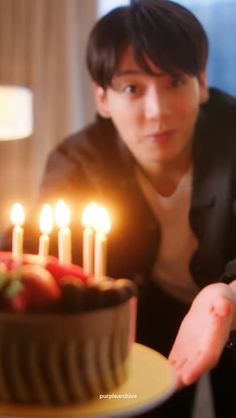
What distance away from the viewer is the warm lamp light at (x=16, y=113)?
104cm

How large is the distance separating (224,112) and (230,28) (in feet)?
0.49

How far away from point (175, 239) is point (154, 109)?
0.22 meters

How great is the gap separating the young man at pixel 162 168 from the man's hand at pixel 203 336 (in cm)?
20

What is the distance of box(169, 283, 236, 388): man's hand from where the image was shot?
61 cm

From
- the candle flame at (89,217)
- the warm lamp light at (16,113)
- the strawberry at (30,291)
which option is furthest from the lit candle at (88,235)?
the warm lamp light at (16,113)

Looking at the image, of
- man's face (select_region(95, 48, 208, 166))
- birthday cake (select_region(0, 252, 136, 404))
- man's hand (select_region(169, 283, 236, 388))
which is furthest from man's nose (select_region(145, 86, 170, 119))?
birthday cake (select_region(0, 252, 136, 404))

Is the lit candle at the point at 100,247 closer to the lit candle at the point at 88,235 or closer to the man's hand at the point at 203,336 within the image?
the lit candle at the point at 88,235

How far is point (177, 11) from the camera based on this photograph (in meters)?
0.93

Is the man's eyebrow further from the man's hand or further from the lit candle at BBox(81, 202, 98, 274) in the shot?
the man's hand

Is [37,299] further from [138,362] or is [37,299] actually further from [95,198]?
[95,198]

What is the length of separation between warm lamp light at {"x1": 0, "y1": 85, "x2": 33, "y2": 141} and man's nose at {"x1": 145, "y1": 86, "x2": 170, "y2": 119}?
268 millimetres

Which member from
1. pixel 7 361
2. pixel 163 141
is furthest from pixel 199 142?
pixel 7 361

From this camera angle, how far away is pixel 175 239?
0.94m

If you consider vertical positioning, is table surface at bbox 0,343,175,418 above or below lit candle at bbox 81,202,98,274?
below
